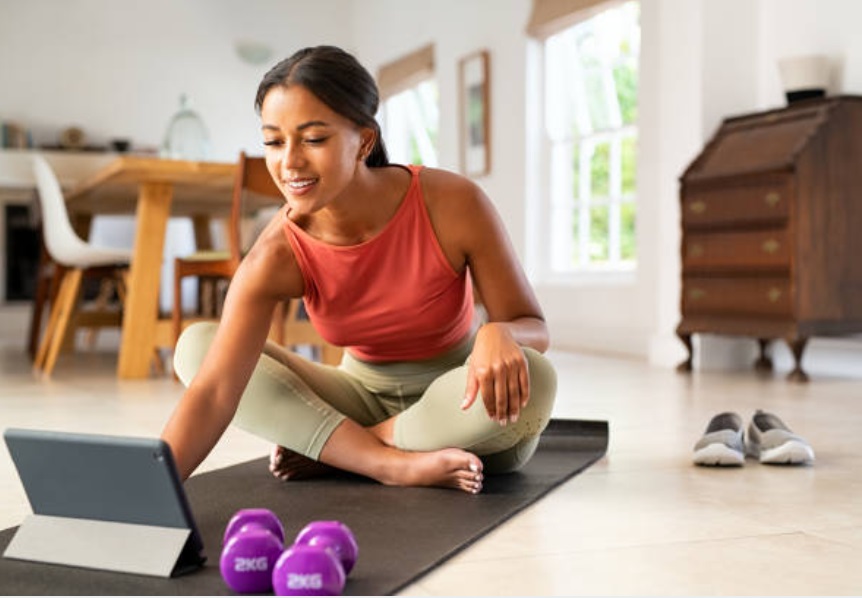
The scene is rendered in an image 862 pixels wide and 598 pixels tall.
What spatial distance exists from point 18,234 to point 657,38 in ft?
18.7

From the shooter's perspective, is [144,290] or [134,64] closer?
[144,290]

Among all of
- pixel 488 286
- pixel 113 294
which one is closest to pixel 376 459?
pixel 488 286

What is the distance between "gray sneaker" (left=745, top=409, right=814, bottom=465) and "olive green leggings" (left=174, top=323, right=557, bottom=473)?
0.57m

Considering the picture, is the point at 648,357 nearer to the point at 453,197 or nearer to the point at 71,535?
the point at 453,197

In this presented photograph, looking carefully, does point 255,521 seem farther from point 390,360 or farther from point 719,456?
point 719,456

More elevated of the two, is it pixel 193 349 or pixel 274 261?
pixel 274 261

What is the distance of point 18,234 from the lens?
8.86 meters

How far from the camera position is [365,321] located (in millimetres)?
1983

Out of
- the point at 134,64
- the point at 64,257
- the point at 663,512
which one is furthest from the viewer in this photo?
the point at 134,64

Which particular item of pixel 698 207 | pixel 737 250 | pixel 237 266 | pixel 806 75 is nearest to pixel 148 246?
pixel 237 266

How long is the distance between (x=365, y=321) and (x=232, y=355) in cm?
32

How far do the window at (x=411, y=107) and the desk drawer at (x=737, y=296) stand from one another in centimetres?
397

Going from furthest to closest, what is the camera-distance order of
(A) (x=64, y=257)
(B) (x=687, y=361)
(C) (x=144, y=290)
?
(A) (x=64, y=257) → (B) (x=687, y=361) → (C) (x=144, y=290)

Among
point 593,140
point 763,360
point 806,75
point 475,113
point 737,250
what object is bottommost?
point 763,360
